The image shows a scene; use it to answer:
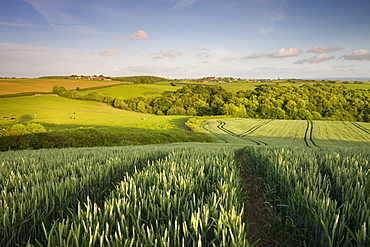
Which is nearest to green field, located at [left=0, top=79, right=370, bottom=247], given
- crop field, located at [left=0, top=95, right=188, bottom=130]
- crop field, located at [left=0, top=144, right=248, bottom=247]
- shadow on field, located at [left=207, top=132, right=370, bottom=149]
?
crop field, located at [left=0, top=144, right=248, bottom=247]

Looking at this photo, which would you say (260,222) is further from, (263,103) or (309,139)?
(263,103)

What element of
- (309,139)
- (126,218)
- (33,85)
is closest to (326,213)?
(126,218)

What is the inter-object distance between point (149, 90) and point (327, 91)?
103 metres

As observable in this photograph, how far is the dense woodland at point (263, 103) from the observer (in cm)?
8225

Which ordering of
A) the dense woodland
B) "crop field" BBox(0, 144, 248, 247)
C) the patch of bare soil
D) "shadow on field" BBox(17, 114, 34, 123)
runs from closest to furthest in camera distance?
"crop field" BBox(0, 144, 248, 247), the patch of bare soil, "shadow on field" BBox(17, 114, 34, 123), the dense woodland

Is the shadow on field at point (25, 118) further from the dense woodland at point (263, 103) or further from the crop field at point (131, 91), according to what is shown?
the crop field at point (131, 91)

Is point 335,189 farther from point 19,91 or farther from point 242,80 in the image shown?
point 242,80

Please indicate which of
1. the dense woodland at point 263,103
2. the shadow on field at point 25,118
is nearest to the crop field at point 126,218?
the shadow on field at point 25,118

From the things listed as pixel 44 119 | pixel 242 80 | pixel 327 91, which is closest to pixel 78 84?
pixel 44 119

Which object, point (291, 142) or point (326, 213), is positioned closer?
point (326, 213)

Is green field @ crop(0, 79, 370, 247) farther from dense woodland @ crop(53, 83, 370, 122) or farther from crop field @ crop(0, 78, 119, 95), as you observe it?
dense woodland @ crop(53, 83, 370, 122)

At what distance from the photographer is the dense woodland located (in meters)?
82.2

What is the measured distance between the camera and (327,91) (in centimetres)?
10650

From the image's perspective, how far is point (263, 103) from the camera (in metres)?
91.6
